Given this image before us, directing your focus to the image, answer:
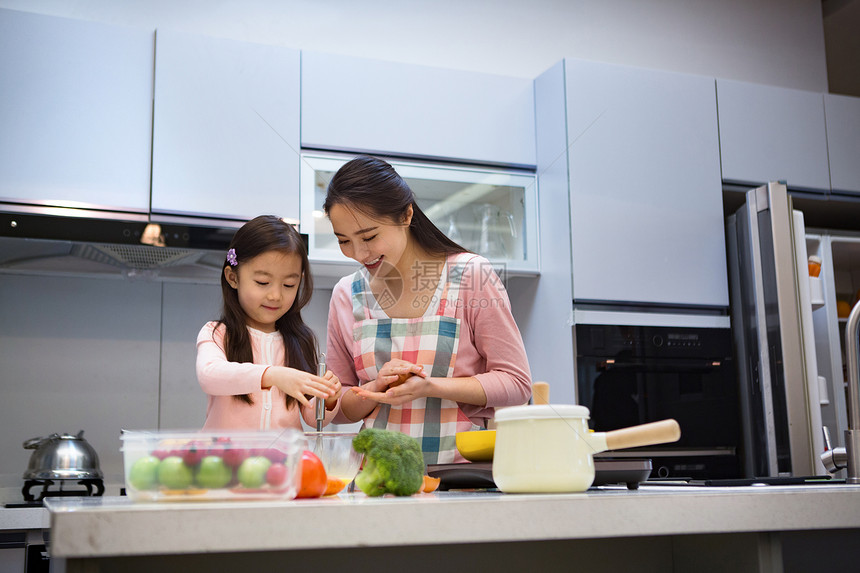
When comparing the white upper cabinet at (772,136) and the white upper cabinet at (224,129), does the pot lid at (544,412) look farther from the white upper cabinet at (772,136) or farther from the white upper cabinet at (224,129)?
the white upper cabinet at (772,136)

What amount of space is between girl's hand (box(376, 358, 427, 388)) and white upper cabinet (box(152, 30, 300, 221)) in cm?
120

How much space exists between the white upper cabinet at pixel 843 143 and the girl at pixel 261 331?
7.27 ft

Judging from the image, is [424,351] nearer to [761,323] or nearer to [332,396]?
[332,396]

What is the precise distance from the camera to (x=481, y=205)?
103 inches

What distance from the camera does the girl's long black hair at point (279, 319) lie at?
4.93ft

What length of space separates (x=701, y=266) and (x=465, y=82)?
0.97 metres

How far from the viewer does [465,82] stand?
2.65 meters

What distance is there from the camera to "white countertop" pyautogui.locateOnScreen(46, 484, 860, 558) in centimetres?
67

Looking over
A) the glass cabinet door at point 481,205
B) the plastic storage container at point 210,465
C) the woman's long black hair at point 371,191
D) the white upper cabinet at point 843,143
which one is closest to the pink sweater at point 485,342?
the woman's long black hair at point 371,191

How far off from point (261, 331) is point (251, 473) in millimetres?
799

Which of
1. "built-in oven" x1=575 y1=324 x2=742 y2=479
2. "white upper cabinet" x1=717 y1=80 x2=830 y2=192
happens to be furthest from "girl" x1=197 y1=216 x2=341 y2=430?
"white upper cabinet" x1=717 y1=80 x2=830 y2=192

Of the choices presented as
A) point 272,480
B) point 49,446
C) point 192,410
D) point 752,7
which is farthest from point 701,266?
point 272,480

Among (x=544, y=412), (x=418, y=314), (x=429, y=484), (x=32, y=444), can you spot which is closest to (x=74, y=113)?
(x=32, y=444)

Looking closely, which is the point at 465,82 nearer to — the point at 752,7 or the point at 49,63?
the point at 49,63
